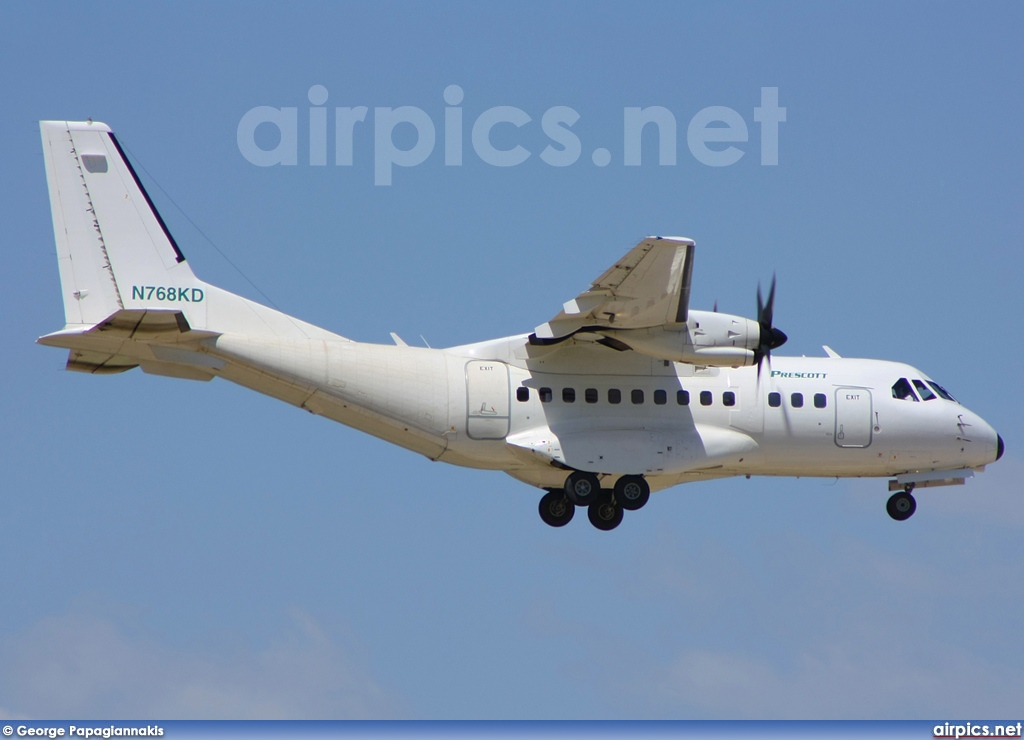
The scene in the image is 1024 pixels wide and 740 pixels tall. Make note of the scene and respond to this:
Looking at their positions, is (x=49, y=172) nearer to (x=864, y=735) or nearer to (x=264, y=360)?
(x=264, y=360)

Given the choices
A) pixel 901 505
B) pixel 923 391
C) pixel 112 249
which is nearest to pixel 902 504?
pixel 901 505

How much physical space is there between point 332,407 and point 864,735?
11116mm

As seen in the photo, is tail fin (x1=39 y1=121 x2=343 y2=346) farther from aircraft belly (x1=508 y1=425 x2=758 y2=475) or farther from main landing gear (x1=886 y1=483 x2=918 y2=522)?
main landing gear (x1=886 y1=483 x2=918 y2=522)

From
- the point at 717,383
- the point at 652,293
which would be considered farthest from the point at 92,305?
the point at 717,383

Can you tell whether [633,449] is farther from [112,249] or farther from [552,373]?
[112,249]

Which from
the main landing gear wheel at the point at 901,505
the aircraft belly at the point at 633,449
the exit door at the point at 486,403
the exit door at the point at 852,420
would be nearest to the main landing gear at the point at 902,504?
the main landing gear wheel at the point at 901,505

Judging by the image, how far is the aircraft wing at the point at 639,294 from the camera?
2622 cm

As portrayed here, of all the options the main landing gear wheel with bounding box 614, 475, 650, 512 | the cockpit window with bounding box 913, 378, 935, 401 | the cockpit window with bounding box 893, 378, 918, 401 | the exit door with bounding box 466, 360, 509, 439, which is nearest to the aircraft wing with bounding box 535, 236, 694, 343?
the exit door with bounding box 466, 360, 509, 439

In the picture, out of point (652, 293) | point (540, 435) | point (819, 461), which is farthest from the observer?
point (819, 461)

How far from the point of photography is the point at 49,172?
27812mm

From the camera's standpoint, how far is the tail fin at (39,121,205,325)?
2767 centimetres

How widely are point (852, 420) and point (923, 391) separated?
195cm

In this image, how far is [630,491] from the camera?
29.7m

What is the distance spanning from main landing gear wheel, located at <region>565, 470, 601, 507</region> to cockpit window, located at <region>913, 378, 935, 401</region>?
7283 mm
